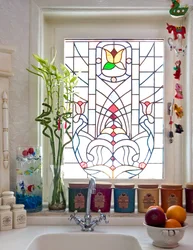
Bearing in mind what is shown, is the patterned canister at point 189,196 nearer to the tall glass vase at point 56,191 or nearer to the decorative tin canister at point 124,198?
the decorative tin canister at point 124,198

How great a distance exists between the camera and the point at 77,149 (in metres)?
2.47

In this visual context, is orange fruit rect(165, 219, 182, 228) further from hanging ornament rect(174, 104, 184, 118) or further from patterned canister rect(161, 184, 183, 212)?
hanging ornament rect(174, 104, 184, 118)

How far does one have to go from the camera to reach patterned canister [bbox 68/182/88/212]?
2.20 m

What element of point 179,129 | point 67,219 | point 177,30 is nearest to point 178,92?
point 179,129

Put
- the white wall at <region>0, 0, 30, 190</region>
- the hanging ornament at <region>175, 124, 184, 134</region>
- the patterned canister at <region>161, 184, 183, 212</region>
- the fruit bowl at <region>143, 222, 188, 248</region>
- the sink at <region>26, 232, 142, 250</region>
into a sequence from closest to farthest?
1. the fruit bowl at <region>143, 222, 188, 248</region>
2. the sink at <region>26, 232, 142, 250</region>
3. the patterned canister at <region>161, 184, 183, 212</region>
4. the white wall at <region>0, 0, 30, 190</region>
5. the hanging ornament at <region>175, 124, 184, 134</region>

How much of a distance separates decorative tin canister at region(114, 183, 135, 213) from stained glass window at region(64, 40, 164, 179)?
255 millimetres

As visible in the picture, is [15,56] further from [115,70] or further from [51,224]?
[51,224]

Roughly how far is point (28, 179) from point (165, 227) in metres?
0.77

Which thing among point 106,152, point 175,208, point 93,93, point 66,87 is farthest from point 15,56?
point 175,208

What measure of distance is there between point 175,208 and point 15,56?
3.78 ft

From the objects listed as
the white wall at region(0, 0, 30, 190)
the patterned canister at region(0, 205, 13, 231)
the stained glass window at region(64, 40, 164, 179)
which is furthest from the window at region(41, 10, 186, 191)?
the patterned canister at region(0, 205, 13, 231)

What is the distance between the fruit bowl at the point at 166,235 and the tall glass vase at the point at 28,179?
2.23 feet

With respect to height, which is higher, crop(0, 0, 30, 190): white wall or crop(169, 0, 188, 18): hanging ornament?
crop(169, 0, 188, 18): hanging ornament

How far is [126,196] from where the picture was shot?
86.5 inches
